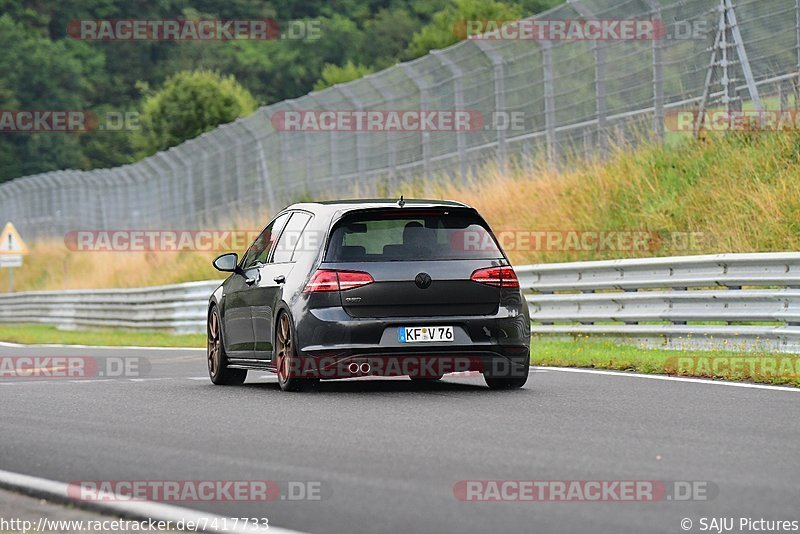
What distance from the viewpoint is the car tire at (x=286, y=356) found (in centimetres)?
1256

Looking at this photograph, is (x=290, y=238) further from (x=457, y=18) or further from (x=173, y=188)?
(x=457, y=18)

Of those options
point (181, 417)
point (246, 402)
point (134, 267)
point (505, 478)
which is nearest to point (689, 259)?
point (246, 402)

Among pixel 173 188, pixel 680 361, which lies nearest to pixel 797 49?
pixel 680 361

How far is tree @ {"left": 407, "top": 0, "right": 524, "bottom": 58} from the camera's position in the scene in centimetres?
8188

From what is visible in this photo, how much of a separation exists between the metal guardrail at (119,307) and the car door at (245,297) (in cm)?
1222

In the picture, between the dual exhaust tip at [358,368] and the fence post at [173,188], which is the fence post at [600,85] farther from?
the fence post at [173,188]

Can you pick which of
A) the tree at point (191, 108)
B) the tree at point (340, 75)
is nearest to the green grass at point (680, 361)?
the tree at point (191, 108)

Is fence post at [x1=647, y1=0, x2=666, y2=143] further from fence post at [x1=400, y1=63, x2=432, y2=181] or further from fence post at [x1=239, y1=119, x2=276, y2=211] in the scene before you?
fence post at [x1=239, y1=119, x2=276, y2=211]

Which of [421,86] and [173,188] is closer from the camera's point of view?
[421,86]

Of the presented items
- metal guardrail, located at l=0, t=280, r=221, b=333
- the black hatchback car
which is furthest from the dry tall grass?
the black hatchback car

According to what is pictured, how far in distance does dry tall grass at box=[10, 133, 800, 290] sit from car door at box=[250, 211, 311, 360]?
24.8 ft

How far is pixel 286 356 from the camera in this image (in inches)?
503

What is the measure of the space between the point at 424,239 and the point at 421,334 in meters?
0.84

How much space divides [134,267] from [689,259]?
28265mm
